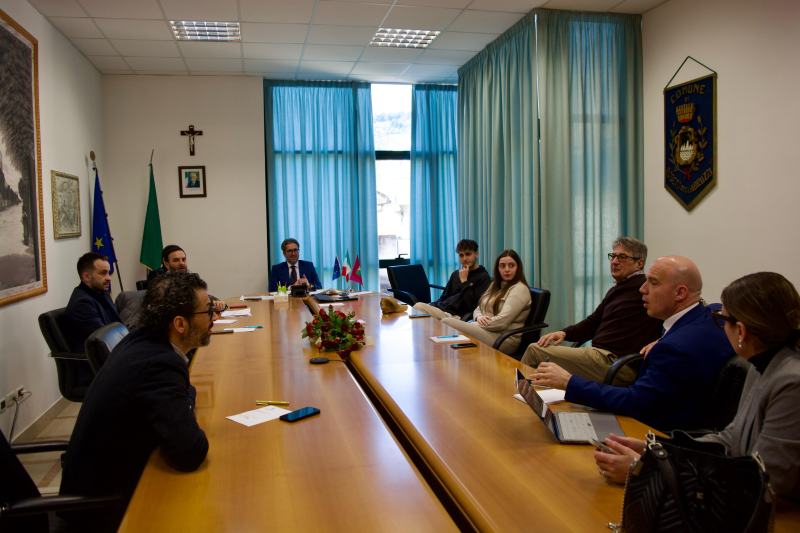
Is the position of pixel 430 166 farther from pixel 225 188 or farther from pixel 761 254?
pixel 761 254

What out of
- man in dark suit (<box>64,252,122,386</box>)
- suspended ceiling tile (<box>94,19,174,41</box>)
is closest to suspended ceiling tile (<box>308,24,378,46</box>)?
suspended ceiling tile (<box>94,19,174,41</box>)

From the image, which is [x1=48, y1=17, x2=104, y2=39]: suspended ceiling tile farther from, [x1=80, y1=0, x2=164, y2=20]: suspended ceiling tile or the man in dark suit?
the man in dark suit

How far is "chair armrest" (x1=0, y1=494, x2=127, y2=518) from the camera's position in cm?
139

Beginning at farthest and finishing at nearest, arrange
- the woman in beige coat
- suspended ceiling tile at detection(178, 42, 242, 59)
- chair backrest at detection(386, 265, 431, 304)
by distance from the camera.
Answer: chair backrest at detection(386, 265, 431, 304), suspended ceiling tile at detection(178, 42, 242, 59), the woman in beige coat

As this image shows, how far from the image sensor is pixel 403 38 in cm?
544

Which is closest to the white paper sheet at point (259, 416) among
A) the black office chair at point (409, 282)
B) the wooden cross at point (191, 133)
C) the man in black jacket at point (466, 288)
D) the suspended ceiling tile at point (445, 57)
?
the man in black jacket at point (466, 288)

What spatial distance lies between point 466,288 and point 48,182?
3.66 meters

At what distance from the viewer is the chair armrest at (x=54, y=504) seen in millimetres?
1393

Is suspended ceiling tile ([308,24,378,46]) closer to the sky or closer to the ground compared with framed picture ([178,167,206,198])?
closer to the sky

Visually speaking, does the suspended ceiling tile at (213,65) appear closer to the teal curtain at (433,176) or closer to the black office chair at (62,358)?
the teal curtain at (433,176)

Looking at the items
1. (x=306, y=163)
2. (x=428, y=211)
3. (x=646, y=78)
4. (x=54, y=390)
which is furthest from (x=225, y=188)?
(x=646, y=78)

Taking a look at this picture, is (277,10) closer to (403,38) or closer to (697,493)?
(403,38)

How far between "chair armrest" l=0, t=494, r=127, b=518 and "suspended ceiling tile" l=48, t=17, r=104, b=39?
4.42 meters

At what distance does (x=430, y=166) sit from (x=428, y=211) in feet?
1.92
